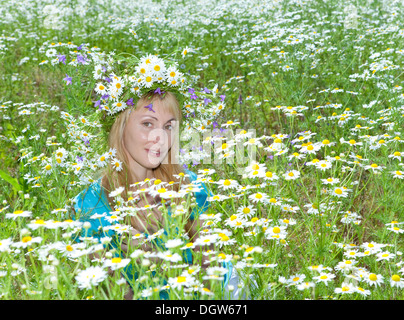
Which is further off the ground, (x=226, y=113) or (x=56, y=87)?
(x=56, y=87)

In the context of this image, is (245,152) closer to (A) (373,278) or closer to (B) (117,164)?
(B) (117,164)

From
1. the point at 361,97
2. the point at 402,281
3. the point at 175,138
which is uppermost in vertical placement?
the point at 361,97

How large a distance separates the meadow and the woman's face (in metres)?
0.21

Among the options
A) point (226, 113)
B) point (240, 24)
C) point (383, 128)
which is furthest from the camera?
point (240, 24)

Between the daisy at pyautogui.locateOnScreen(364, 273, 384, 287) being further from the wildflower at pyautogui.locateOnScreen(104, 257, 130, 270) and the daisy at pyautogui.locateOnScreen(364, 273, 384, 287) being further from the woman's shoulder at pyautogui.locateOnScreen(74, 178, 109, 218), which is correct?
the woman's shoulder at pyautogui.locateOnScreen(74, 178, 109, 218)

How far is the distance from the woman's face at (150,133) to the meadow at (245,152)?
0.21 m

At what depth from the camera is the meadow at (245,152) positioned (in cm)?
192

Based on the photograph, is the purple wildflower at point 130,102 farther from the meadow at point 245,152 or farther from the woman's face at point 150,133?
the meadow at point 245,152

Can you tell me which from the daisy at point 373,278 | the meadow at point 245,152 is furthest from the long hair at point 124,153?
the daisy at point 373,278

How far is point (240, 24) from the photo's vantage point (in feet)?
25.2
